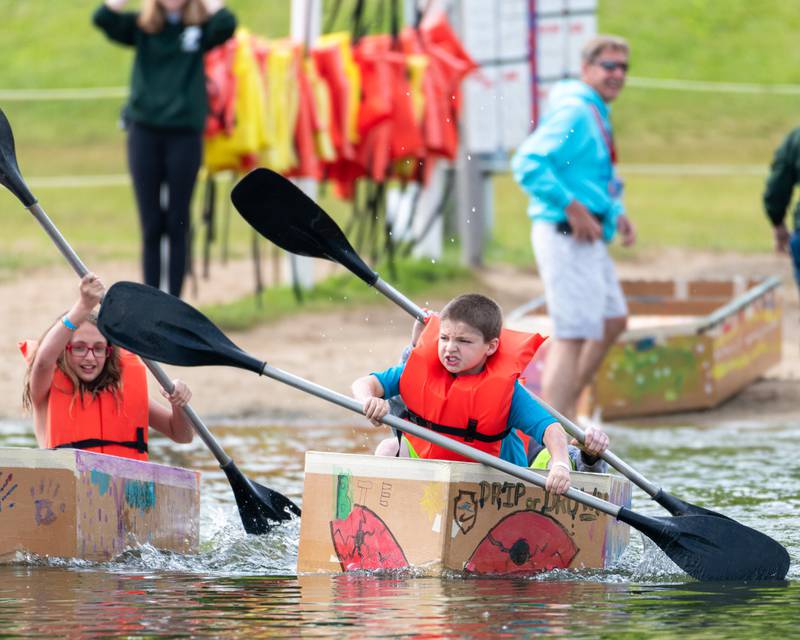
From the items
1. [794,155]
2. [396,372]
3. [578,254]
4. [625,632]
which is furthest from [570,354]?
[625,632]

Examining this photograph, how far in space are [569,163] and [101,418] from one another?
2.74 metres

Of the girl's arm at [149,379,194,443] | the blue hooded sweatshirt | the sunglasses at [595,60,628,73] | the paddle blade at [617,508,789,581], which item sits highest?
the sunglasses at [595,60,628,73]

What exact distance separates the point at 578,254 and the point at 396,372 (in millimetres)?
2419

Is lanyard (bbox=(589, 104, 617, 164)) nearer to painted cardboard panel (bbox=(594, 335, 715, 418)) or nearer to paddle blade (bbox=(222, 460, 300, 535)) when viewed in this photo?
painted cardboard panel (bbox=(594, 335, 715, 418))

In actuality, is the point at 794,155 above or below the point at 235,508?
above

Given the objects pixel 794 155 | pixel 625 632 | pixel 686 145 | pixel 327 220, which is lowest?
pixel 625 632

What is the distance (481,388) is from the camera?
575cm

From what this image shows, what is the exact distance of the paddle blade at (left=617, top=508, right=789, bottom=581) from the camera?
18.1 ft

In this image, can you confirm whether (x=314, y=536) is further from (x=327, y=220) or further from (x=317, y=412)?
(x=317, y=412)

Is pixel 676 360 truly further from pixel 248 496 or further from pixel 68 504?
pixel 68 504

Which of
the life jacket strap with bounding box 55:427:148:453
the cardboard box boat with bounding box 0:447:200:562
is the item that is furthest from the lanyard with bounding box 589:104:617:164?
the cardboard box boat with bounding box 0:447:200:562

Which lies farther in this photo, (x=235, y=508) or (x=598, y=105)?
(x=598, y=105)

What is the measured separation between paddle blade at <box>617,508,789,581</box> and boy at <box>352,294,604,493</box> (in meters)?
0.45

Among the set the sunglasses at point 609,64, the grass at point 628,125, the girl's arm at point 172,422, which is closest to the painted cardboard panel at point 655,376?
the sunglasses at point 609,64
